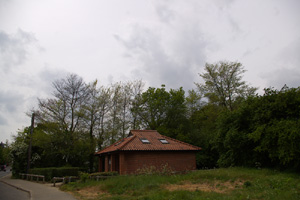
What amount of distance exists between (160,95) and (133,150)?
19213 millimetres

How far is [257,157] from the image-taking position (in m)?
16.3

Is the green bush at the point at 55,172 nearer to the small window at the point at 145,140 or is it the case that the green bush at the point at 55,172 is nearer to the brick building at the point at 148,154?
the brick building at the point at 148,154

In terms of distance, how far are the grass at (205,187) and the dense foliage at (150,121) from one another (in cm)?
439

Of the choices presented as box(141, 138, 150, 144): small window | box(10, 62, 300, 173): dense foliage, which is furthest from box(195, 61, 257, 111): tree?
box(141, 138, 150, 144): small window

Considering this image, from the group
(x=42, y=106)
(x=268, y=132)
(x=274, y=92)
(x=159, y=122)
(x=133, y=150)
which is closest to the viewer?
(x=268, y=132)

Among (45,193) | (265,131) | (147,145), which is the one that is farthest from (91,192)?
(265,131)

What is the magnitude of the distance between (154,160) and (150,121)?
15.7 meters

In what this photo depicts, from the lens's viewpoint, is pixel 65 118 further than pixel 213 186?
Yes

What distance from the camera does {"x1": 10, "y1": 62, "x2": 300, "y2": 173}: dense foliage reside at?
17.7 meters

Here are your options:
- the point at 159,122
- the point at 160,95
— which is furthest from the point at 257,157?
the point at 160,95

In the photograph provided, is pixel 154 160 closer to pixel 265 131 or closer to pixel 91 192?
pixel 91 192

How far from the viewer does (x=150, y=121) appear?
37.6m

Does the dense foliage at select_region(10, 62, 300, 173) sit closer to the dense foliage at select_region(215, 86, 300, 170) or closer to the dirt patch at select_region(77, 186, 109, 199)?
the dense foliage at select_region(215, 86, 300, 170)

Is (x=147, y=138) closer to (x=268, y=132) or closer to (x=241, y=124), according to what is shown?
(x=241, y=124)
